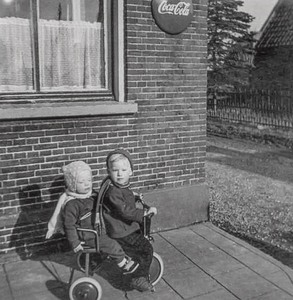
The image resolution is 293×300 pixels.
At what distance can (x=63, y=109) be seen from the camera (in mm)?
4762

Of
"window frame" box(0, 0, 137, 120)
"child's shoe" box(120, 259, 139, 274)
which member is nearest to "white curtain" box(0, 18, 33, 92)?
"window frame" box(0, 0, 137, 120)

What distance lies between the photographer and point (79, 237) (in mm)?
3857

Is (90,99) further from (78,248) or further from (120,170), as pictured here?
(78,248)

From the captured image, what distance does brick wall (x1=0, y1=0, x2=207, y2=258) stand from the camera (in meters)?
4.71

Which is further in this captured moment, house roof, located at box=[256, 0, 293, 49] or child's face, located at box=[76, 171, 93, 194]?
house roof, located at box=[256, 0, 293, 49]

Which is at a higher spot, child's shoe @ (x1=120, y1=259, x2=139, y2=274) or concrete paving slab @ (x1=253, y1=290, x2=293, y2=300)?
child's shoe @ (x1=120, y1=259, x2=139, y2=274)

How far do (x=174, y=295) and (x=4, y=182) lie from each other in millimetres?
2171

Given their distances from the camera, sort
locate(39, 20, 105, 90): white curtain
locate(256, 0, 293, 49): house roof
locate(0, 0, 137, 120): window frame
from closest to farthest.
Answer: locate(0, 0, 137, 120): window frame, locate(39, 20, 105, 90): white curtain, locate(256, 0, 293, 49): house roof

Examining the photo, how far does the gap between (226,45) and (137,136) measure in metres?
14.0

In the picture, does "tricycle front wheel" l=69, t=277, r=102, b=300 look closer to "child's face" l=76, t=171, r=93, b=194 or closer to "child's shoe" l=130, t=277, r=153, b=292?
"child's shoe" l=130, t=277, r=153, b=292

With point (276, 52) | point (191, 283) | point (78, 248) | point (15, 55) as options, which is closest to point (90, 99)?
point (15, 55)

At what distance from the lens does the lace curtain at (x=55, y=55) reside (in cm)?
471

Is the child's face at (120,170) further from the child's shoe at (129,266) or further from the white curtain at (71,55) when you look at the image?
the white curtain at (71,55)

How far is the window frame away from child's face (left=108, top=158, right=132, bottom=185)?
1247mm
